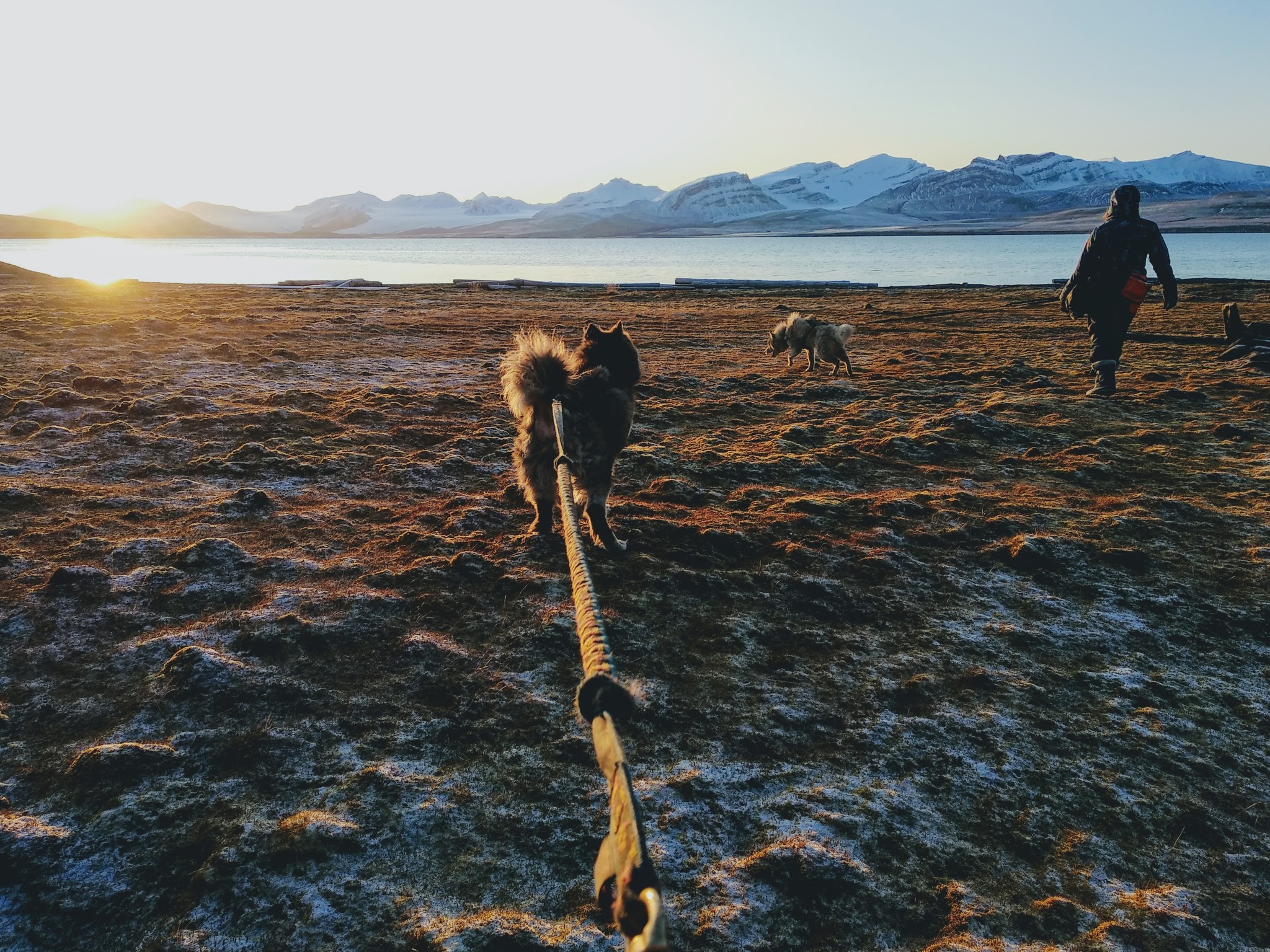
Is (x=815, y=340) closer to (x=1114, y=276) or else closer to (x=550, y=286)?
(x=1114, y=276)

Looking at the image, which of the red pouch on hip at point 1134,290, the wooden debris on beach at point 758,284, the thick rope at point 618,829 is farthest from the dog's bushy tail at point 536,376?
the wooden debris on beach at point 758,284

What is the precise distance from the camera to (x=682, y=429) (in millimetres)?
9961

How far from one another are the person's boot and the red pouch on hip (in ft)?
2.79

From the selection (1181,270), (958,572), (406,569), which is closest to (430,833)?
(406,569)

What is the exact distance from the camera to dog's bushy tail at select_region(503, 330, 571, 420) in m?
5.51

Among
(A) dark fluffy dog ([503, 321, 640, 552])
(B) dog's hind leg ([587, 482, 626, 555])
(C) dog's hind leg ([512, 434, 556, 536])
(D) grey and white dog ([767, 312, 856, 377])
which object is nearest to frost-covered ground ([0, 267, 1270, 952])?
(B) dog's hind leg ([587, 482, 626, 555])

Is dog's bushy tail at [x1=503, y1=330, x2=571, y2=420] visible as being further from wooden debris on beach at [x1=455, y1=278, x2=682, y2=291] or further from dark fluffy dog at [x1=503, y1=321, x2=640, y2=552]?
wooden debris on beach at [x1=455, y1=278, x2=682, y2=291]

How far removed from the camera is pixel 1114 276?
1078cm

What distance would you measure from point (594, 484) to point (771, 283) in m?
32.4

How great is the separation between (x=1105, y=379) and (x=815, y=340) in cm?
502

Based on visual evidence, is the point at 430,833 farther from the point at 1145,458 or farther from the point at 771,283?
the point at 771,283

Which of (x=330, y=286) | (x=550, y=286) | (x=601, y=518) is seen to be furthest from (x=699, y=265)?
(x=601, y=518)

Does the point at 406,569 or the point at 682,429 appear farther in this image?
the point at 682,429

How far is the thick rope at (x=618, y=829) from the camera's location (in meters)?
1.22
